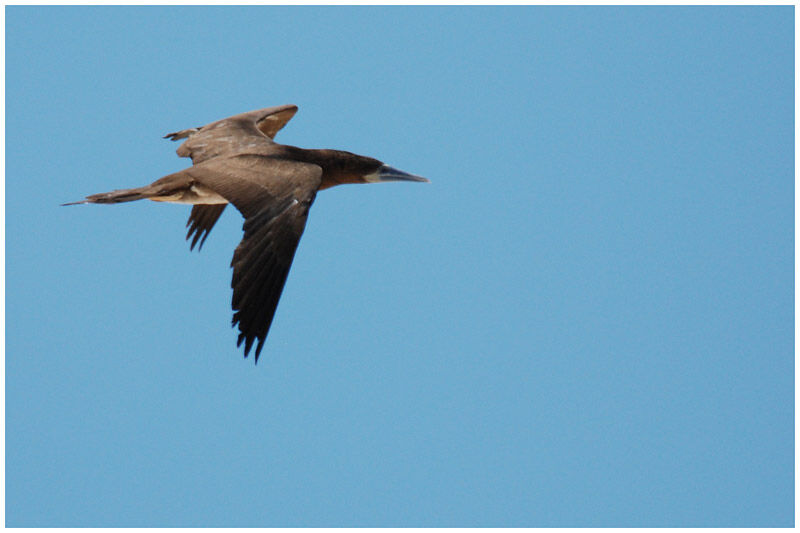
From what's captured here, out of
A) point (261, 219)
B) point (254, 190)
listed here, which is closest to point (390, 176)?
point (254, 190)

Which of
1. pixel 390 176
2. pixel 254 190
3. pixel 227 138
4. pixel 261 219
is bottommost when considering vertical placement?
pixel 261 219

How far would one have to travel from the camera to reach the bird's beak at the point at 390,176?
34.2 feet

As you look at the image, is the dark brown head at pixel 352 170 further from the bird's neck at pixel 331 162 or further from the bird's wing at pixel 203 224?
the bird's wing at pixel 203 224

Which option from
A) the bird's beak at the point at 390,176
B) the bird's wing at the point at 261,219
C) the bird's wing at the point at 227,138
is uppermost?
the bird's wing at the point at 227,138

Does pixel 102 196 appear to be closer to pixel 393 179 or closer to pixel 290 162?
pixel 290 162

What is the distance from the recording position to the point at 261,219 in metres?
8.66

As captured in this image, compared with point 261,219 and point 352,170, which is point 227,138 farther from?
point 261,219

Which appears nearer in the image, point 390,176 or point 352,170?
point 352,170

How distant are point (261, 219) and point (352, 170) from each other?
1.78 m

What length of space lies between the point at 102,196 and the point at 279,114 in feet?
10.1

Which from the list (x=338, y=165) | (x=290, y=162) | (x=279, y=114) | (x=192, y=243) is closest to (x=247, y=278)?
(x=290, y=162)

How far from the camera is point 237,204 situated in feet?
29.1

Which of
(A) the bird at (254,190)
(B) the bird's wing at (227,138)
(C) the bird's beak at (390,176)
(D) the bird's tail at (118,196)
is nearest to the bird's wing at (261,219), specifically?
(A) the bird at (254,190)

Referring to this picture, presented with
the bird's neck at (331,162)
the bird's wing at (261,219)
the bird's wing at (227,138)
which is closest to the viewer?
the bird's wing at (261,219)
